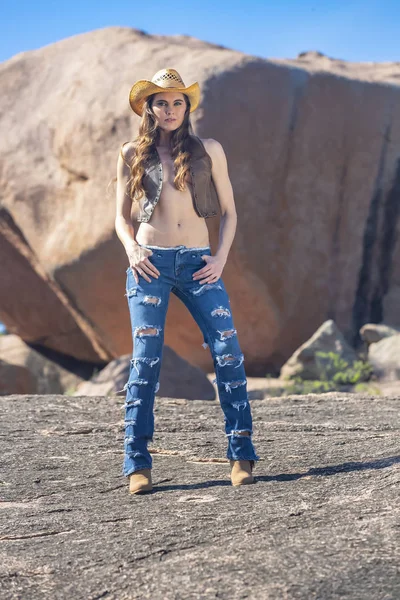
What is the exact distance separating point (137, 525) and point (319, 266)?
7734 millimetres

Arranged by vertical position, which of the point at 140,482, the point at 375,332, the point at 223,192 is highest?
the point at 223,192

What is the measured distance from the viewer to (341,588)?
250cm

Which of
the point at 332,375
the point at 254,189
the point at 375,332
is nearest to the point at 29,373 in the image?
the point at 254,189

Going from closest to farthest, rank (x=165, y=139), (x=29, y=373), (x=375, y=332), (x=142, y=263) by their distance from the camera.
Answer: (x=142, y=263) → (x=165, y=139) → (x=375, y=332) → (x=29, y=373)

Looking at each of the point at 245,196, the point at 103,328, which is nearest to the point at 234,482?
the point at 245,196

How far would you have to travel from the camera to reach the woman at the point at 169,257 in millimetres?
3699

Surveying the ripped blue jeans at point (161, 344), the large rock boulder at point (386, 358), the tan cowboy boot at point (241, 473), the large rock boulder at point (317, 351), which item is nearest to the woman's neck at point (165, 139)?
the ripped blue jeans at point (161, 344)

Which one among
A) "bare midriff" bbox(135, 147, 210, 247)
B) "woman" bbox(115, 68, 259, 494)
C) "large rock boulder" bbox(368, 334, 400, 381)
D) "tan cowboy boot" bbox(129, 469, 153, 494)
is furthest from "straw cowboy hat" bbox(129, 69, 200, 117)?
"large rock boulder" bbox(368, 334, 400, 381)

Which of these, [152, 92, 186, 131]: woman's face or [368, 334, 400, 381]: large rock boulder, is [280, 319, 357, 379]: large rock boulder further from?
[152, 92, 186, 131]: woman's face

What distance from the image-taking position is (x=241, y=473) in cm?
374

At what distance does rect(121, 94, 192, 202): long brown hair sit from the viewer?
378cm

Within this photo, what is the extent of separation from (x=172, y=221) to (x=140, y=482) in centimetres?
112

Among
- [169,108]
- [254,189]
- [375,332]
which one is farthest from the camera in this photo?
[375,332]

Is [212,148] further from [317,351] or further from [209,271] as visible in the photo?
[317,351]
